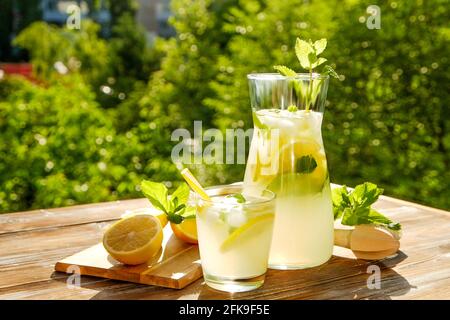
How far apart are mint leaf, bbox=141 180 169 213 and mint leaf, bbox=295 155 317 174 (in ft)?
0.81

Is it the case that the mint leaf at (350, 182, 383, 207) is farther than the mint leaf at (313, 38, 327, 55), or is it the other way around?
the mint leaf at (350, 182, 383, 207)

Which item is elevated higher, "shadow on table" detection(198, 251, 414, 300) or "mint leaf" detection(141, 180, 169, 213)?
"mint leaf" detection(141, 180, 169, 213)

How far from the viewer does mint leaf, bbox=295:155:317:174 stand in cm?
109

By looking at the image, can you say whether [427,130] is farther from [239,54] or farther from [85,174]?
[85,174]

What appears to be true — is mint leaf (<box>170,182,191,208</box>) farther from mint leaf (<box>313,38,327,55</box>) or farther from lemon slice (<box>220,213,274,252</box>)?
mint leaf (<box>313,38,327,55</box>)

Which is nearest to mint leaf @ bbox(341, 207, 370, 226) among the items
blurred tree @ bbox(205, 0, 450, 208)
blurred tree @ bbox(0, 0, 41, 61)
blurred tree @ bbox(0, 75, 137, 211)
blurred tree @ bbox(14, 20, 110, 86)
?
blurred tree @ bbox(0, 75, 137, 211)

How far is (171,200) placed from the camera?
121 cm

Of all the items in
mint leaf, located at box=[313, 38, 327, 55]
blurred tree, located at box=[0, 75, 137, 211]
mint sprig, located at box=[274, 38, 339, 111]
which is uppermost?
mint leaf, located at box=[313, 38, 327, 55]

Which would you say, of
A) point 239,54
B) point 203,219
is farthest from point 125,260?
point 239,54

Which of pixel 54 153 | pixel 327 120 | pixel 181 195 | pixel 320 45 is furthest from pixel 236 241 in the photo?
pixel 327 120

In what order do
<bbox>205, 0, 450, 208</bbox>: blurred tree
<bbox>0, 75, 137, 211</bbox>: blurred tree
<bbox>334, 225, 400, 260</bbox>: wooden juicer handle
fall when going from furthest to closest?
<bbox>205, 0, 450, 208</bbox>: blurred tree
<bbox>0, 75, 137, 211</bbox>: blurred tree
<bbox>334, 225, 400, 260</bbox>: wooden juicer handle

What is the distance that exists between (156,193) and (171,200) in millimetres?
32

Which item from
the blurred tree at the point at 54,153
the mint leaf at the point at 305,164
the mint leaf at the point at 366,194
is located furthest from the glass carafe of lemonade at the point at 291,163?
the blurred tree at the point at 54,153

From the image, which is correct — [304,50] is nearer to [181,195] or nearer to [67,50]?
[181,195]
